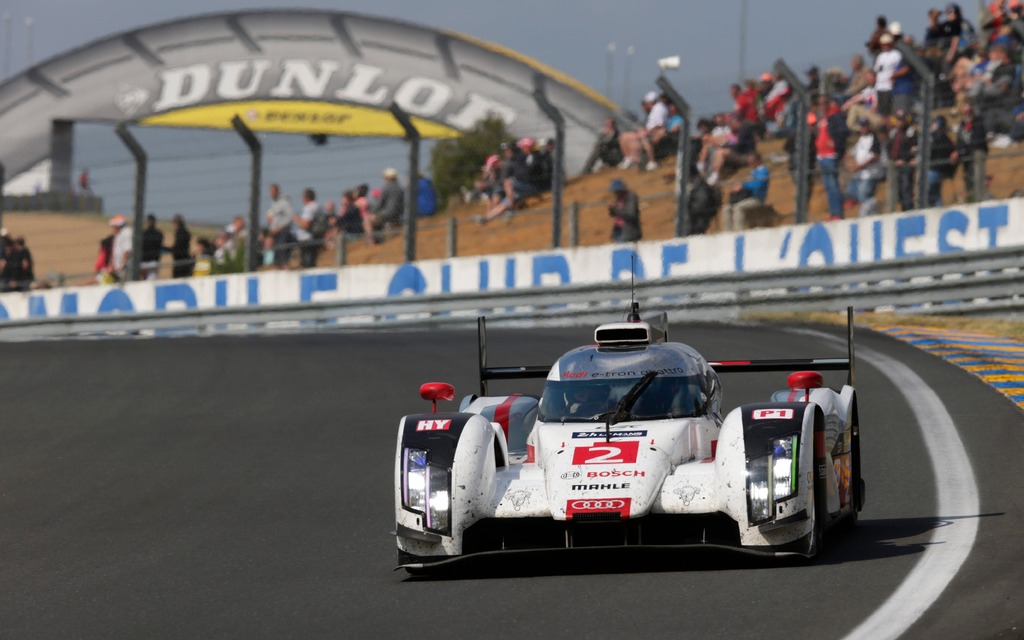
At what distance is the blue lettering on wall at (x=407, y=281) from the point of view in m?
22.7

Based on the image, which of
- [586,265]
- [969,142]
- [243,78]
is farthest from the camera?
[243,78]

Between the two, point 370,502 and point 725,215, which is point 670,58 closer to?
point 725,215

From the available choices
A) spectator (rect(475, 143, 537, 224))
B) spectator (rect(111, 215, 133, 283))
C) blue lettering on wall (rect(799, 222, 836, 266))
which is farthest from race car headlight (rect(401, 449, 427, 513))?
spectator (rect(111, 215, 133, 283))

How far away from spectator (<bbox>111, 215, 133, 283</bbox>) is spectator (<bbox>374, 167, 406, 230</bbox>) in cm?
391

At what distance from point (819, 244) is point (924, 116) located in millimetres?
1839

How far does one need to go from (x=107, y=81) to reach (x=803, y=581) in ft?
130

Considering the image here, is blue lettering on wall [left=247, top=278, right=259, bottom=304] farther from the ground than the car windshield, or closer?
farther from the ground

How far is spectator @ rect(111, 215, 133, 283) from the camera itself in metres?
24.7

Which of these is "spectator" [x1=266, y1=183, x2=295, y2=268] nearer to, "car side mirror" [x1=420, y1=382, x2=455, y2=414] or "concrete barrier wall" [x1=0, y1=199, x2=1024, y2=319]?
"concrete barrier wall" [x1=0, y1=199, x2=1024, y2=319]

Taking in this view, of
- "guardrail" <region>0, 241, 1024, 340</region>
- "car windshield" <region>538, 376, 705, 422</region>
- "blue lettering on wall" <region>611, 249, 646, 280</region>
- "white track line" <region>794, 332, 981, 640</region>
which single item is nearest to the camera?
"white track line" <region>794, 332, 981, 640</region>

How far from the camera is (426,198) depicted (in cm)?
2327

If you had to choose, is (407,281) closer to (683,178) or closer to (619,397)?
(683,178)

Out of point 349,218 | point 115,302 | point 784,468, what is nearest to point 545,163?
point 349,218

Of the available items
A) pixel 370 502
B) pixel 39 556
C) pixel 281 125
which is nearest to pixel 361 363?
pixel 370 502
